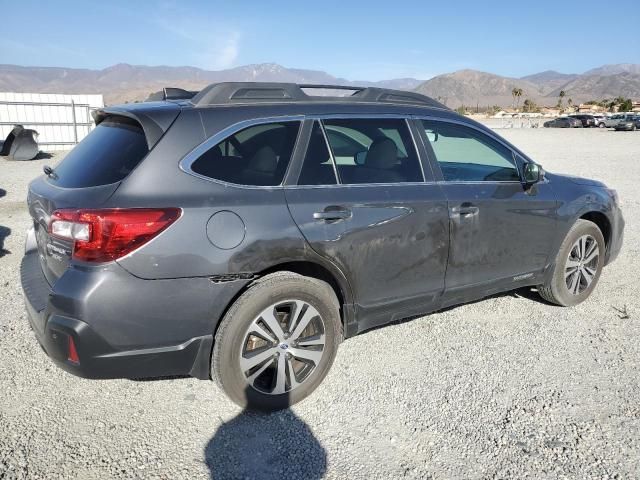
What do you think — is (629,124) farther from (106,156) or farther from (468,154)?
(106,156)

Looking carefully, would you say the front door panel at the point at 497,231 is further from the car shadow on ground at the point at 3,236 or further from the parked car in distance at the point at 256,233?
the car shadow on ground at the point at 3,236

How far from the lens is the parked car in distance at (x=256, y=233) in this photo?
8.33ft

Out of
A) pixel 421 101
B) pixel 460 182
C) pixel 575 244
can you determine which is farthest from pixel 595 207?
pixel 421 101

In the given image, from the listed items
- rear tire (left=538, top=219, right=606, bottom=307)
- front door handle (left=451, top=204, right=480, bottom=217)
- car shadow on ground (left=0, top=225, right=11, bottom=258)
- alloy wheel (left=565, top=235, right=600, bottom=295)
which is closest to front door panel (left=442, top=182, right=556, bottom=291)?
front door handle (left=451, top=204, right=480, bottom=217)

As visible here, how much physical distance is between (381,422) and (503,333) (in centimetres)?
163

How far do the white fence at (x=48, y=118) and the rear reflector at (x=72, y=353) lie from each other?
1841cm

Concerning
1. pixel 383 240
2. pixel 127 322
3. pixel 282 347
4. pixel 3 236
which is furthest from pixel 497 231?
pixel 3 236

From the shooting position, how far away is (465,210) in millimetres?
3605

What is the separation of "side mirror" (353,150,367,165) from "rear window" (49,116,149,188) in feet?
4.46

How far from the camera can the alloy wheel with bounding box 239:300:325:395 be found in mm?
2891

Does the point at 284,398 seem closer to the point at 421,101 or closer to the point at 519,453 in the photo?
the point at 519,453

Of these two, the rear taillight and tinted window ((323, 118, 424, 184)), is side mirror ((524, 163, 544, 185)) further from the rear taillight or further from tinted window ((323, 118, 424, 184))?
the rear taillight

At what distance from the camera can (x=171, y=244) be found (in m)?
2.55

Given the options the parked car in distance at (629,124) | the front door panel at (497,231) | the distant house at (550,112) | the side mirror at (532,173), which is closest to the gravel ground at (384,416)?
the front door panel at (497,231)
